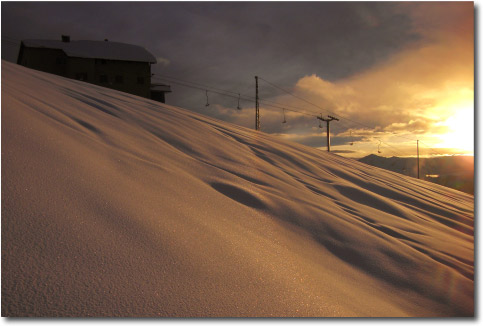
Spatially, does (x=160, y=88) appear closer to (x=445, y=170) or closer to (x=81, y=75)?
(x=81, y=75)

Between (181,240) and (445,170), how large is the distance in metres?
93.5

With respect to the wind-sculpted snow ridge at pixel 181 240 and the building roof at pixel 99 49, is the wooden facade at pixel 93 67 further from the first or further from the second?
the wind-sculpted snow ridge at pixel 181 240

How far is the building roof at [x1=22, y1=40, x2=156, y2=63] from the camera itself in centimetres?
2566

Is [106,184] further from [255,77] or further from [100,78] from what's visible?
[100,78]

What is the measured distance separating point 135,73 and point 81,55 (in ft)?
14.6

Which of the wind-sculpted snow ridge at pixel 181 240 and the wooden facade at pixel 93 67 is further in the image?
the wooden facade at pixel 93 67

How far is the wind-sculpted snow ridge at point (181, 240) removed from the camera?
138 cm

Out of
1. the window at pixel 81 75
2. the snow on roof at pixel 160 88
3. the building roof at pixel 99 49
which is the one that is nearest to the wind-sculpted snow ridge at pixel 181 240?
the window at pixel 81 75

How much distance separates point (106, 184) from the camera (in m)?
2.18

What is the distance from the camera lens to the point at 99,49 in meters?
26.8

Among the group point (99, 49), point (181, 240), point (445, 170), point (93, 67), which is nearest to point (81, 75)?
point (93, 67)

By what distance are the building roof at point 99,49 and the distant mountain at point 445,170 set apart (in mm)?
25250

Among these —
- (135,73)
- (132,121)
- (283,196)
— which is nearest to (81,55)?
(135,73)

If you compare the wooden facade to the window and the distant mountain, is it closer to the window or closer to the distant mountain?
the window
